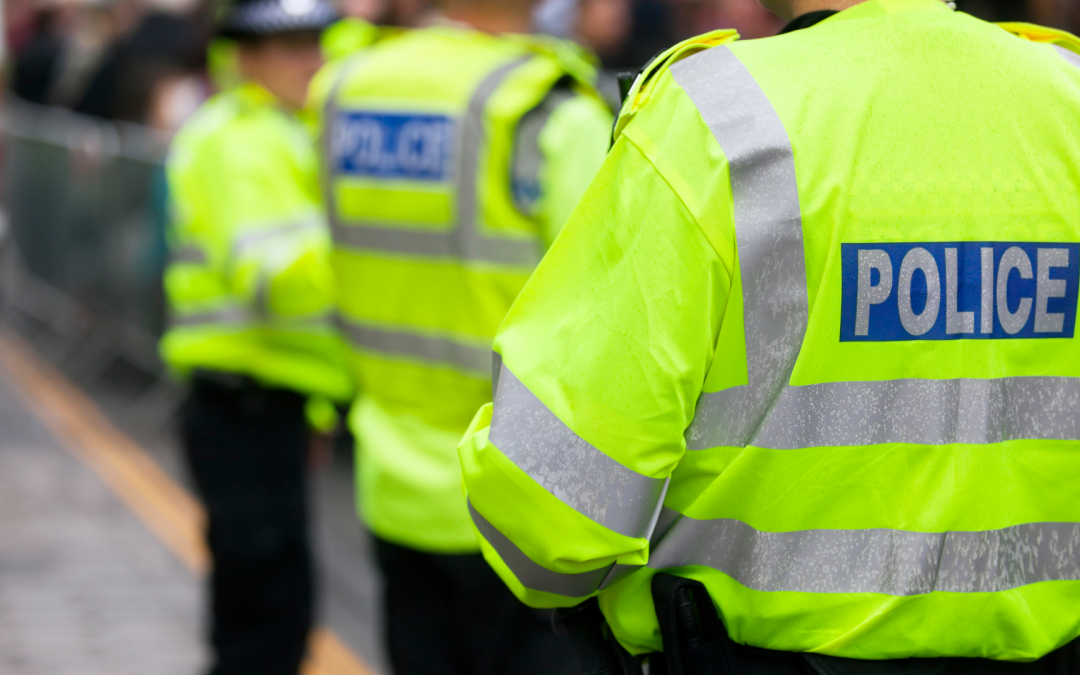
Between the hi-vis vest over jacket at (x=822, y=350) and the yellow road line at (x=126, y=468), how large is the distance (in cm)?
288

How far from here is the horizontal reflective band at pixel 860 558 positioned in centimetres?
150

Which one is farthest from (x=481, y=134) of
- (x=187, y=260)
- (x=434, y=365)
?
(x=187, y=260)

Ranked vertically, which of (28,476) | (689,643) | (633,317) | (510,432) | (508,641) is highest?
(633,317)

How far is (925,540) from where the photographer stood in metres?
1.50

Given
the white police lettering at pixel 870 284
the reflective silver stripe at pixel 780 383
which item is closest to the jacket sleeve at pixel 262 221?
the reflective silver stripe at pixel 780 383

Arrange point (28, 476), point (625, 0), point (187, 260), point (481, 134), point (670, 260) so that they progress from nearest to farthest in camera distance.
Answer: point (670, 260), point (481, 134), point (187, 260), point (28, 476), point (625, 0)

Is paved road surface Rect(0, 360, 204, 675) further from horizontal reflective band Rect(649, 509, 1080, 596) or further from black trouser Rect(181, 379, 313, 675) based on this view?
horizontal reflective band Rect(649, 509, 1080, 596)

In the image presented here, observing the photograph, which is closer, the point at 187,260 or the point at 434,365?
the point at 434,365

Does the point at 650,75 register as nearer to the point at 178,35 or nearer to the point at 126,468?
the point at 126,468

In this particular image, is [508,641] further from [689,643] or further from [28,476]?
[28,476]

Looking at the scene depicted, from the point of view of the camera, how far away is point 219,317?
3590 mm

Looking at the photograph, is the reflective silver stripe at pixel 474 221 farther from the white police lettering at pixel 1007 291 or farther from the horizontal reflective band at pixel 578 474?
the white police lettering at pixel 1007 291

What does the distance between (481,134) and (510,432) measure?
111 centimetres

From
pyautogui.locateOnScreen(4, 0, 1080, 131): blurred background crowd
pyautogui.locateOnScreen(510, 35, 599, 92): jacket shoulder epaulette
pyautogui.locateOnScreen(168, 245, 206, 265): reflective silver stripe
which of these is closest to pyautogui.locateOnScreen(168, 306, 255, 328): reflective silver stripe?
pyautogui.locateOnScreen(168, 245, 206, 265): reflective silver stripe
